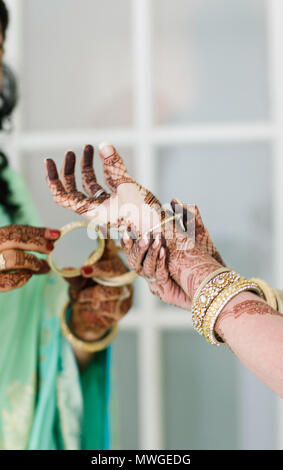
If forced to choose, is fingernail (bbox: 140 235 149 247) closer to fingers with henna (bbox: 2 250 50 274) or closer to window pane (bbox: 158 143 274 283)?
fingers with henna (bbox: 2 250 50 274)

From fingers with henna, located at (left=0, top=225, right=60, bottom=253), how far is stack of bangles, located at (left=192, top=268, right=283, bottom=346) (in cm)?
23

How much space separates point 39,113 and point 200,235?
89 centimetres

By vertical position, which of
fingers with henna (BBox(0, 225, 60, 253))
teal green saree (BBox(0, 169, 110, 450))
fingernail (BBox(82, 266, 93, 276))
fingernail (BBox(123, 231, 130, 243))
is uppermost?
fingers with henna (BBox(0, 225, 60, 253))

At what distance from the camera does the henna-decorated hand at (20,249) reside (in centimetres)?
62

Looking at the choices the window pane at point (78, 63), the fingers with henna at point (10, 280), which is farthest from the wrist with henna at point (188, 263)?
the window pane at point (78, 63)

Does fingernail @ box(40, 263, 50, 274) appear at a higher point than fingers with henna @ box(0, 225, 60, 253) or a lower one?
lower

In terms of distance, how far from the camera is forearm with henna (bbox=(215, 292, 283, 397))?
456mm

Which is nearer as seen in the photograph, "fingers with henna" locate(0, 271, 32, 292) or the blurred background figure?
"fingers with henna" locate(0, 271, 32, 292)


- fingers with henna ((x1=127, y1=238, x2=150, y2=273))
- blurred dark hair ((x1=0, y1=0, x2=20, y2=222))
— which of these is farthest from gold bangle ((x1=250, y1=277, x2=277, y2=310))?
blurred dark hair ((x1=0, y1=0, x2=20, y2=222))

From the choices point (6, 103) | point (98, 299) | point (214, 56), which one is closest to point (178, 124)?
point (214, 56)

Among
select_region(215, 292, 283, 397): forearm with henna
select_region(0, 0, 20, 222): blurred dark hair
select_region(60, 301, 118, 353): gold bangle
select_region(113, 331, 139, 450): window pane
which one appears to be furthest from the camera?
select_region(113, 331, 139, 450): window pane

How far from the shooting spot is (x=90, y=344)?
0.82m

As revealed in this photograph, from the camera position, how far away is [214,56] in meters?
1.28
